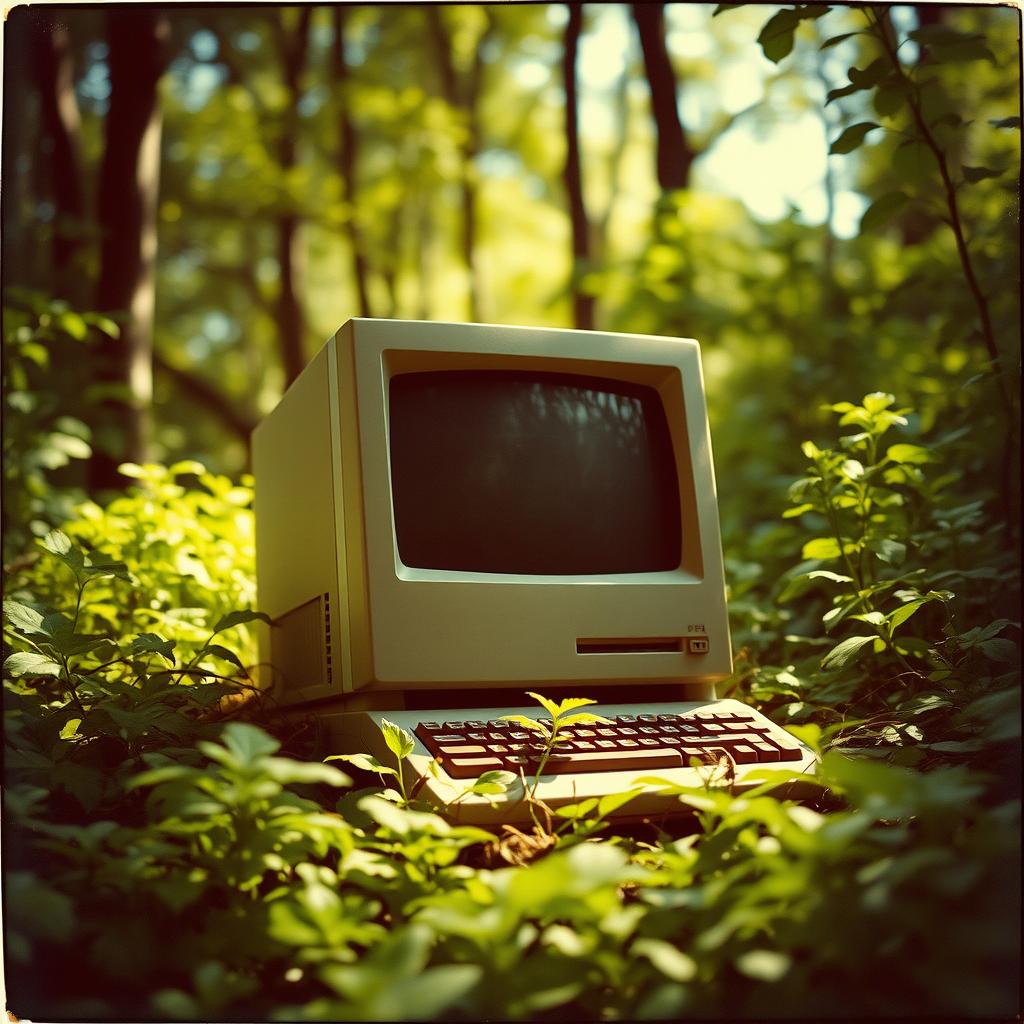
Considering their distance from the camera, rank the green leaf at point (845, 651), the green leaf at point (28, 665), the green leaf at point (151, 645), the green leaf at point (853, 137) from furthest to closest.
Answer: the green leaf at point (853, 137), the green leaf at point (845, 651), the green leaf at point (151, 645), the green leaf at point (28, 665)

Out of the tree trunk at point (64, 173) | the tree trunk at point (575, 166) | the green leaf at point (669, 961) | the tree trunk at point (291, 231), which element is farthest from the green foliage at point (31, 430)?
the tree trunk at point (291, 231)

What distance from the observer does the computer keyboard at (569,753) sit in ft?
3.73

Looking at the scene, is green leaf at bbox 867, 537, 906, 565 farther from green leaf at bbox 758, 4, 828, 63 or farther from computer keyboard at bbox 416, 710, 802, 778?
green leaf at bbox 758, 4, 828, 63

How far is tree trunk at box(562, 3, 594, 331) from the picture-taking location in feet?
18.7

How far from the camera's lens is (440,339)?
1563 mm

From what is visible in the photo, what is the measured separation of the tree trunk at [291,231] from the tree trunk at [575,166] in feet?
10.5

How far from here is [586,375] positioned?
1.73 metres

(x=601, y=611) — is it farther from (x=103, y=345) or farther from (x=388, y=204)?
(x=388, y=204)

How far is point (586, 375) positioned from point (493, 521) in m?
0.34

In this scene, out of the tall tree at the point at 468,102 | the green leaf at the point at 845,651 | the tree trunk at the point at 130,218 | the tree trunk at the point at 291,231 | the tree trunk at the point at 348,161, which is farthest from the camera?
the tall tree at the point at 468,102

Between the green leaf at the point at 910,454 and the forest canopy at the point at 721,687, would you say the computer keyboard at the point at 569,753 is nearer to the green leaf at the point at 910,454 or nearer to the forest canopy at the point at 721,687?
the forest canopy at the point at 721,687

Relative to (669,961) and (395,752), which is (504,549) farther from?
(669,961)

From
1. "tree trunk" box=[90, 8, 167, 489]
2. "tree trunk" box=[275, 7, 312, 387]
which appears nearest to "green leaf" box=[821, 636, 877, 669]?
"tree trunk" box=[90, 8, 167, 489]

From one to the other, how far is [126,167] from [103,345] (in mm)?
837
